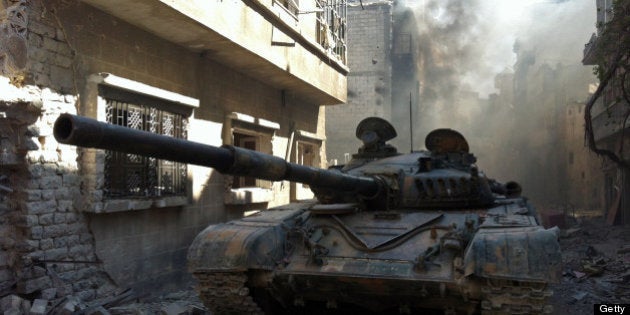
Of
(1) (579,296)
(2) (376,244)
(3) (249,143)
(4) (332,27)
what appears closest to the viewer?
(2) (376,244)

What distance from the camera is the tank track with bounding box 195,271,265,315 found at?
18.1ft

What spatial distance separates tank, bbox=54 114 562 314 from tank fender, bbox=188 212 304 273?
0.01m

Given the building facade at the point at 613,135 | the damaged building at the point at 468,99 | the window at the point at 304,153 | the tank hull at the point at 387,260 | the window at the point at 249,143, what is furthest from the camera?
the damaged building at the point at 468,99

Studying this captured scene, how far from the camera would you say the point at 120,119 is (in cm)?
745

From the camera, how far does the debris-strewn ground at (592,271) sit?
7.50 metres

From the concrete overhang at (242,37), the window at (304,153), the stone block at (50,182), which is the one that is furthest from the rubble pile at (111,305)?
the window at (304,153)

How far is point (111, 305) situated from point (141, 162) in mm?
1960

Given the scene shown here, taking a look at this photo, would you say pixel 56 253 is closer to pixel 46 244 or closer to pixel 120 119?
pixel 46 244

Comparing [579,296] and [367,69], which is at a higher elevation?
[367,69]

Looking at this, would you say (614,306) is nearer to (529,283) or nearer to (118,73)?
(529,283)

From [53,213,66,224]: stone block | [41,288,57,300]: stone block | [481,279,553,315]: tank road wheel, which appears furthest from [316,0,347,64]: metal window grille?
[481,279,553,315]: tank road wheel

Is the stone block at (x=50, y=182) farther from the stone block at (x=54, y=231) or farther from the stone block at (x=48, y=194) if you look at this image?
the stone block at (x=54, y=231)

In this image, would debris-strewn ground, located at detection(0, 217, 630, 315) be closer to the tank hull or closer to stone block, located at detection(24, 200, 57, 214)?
stone block, located at detection(24, 200, 57, 214)

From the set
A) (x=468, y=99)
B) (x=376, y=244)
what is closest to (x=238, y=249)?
(x=376, y=244)
